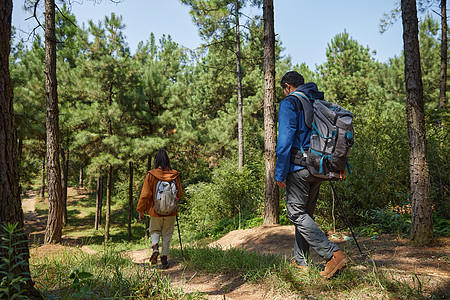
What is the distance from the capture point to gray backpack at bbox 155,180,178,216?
4359mm

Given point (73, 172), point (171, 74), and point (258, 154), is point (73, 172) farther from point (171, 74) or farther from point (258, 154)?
point (258, 154)

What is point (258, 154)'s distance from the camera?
46.4 feet

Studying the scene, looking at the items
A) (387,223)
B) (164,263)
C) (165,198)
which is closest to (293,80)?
(165,198)

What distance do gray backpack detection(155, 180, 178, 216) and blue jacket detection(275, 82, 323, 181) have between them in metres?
2.01

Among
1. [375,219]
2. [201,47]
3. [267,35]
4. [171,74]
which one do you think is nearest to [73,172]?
[171,74]

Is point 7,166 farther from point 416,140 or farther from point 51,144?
point 51,144

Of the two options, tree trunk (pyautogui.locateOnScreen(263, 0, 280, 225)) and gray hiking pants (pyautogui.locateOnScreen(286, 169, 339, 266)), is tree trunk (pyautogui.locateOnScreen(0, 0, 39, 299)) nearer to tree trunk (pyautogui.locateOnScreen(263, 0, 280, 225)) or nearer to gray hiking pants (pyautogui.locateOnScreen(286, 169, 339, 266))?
gray hiking pants (pyautogui.locateOnScreen(286, 169, 339, 266))

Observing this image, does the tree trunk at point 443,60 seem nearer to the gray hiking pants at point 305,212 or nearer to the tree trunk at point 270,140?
the tree trunk at point 270,140

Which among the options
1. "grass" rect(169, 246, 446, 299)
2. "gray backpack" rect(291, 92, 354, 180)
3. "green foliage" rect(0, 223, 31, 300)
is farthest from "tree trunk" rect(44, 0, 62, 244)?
"gray backpack" rect(291, 92, 354, 180)

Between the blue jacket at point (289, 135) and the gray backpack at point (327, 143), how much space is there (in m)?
0.07

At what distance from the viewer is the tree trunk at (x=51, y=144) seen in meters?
6.81

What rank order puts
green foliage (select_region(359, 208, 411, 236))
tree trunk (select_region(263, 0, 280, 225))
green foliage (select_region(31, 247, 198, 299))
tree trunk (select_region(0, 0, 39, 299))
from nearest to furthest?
tree trunk (select_region(0, 0, 39, 299)) < green foliage (select_region(31, 247, 198, 299)) < green foliage (select_region(359, 208, 411, 236)) < tree trunk (select_region(263, 0, 280, 225))

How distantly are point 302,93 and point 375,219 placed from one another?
3.41m

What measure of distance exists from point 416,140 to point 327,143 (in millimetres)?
2091
